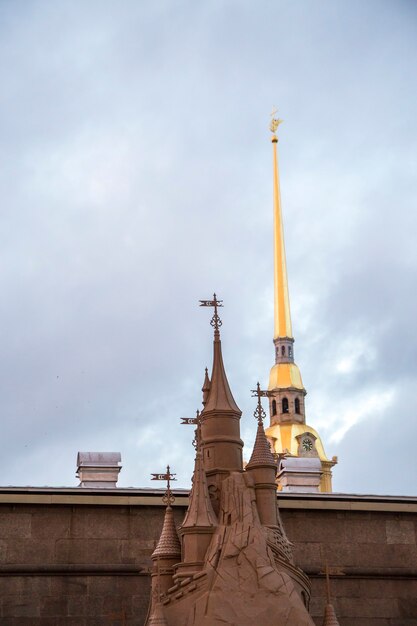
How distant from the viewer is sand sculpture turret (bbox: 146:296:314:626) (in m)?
25.2

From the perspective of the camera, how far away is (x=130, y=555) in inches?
1278

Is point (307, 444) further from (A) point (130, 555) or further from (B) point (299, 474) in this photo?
(A) point (130, 555)

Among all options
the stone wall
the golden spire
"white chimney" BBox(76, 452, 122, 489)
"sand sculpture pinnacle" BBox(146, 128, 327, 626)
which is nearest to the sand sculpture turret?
"sand sculpture pinnacle" BBox(146, 128, 327, 626)

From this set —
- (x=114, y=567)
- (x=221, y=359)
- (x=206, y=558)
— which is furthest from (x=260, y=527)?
(x=114, y=567)

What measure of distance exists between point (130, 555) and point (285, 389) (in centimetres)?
4973

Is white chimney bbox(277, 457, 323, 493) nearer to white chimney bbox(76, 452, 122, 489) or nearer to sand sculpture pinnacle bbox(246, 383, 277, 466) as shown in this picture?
white chimney bbox(76, 452, 122, 489)

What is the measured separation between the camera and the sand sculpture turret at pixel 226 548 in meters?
25.2

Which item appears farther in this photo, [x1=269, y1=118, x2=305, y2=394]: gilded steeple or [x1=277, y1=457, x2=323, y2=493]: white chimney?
[x1=269, y1=118, x2=305, y2=394]: gilded steeple

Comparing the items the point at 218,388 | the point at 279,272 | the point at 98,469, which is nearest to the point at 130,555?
the point at 98,469

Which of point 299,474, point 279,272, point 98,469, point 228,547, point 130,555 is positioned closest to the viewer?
point 228,547

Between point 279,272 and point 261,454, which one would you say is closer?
point 261,454

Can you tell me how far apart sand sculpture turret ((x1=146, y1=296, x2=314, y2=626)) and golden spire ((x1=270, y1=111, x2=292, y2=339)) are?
47620 mm

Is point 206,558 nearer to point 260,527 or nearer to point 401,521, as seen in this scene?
point 260,527

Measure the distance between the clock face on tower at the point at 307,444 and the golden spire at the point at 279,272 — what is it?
23.7 feet
